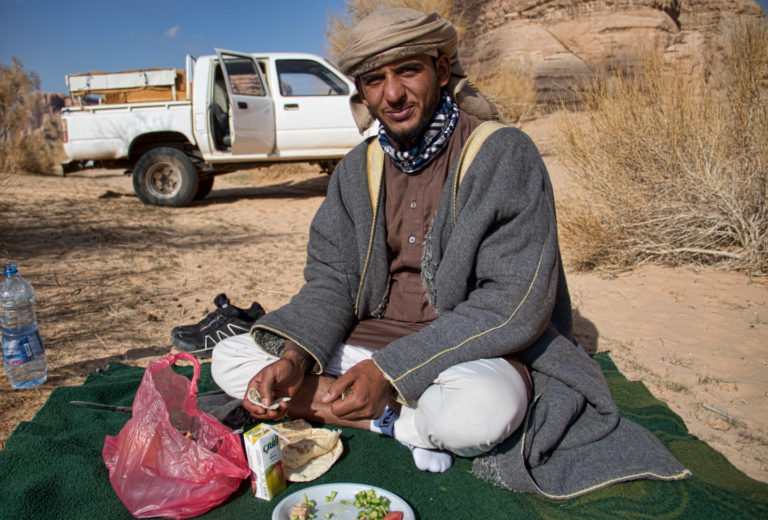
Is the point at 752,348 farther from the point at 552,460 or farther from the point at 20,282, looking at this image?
the point at 20,282

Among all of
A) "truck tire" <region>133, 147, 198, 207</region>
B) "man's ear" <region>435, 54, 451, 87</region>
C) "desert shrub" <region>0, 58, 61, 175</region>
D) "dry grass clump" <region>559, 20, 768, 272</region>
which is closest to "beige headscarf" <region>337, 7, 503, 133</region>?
"man's ear" <region>435, 54, 451, 87</region>

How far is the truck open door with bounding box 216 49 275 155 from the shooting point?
25.2 feet

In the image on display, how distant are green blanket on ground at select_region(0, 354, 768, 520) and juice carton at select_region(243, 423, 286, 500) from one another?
0.05 metres

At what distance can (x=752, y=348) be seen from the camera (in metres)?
3.19

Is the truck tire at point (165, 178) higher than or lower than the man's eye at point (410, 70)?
lower

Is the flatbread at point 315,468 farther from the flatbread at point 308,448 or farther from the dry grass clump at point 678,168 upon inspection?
the dry grass clump at point 678,168

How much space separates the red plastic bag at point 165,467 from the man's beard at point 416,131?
1.23m

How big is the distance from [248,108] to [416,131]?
20.3ft

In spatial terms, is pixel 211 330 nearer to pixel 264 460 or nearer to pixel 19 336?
pixel 19 336

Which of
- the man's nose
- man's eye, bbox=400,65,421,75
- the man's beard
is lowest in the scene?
the man's beard

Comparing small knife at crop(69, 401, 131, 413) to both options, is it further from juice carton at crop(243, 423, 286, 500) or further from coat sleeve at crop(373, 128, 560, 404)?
coat sleeve at crop(373, 128, 560, 404)

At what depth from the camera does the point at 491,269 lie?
195cm

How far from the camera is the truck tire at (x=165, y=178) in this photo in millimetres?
8164

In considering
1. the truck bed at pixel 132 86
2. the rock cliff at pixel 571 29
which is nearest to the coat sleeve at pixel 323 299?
the truck bed at pixel 132 86
